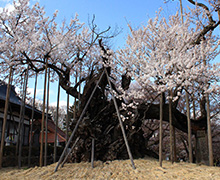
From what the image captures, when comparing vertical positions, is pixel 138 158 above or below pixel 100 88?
below

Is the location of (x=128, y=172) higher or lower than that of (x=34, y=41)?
lower

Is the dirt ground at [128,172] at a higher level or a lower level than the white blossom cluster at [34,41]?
lower

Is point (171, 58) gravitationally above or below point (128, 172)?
above

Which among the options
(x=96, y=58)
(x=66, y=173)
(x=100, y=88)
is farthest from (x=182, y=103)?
(x=66, y=173)

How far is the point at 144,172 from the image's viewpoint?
4918 mm

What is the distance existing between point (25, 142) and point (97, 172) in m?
8.96

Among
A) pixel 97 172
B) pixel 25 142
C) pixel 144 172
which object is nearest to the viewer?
pixel 144 172

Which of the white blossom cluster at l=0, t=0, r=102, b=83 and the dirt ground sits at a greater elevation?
the white blossom cluster at l=0, t=0, r=102, b=83

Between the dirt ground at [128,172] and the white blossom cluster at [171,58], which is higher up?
the white blossom cluster at [171,58]

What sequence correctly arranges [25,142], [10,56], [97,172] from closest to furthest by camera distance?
[97,172] < [10,56] < [25,142]

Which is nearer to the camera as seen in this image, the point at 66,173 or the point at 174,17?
the point at 66,173

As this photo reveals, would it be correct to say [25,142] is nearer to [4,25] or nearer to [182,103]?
[4,25]

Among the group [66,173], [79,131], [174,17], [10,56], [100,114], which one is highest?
[174,17]

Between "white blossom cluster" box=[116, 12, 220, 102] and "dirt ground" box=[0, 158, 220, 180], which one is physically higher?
"white blossom cluster" box=[116, 12, 220, 102]
